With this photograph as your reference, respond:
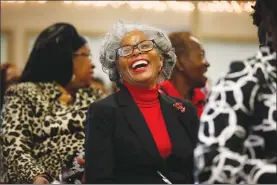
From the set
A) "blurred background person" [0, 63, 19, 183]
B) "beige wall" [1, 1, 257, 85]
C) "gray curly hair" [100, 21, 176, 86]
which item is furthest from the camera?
"beige wall" [1, 1, 257, 85]

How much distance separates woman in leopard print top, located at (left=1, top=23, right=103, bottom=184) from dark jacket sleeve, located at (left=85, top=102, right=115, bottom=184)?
0.83 m

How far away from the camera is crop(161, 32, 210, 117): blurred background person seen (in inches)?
171

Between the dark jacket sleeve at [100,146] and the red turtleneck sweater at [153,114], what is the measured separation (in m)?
0.16

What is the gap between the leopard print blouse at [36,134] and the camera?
406cm

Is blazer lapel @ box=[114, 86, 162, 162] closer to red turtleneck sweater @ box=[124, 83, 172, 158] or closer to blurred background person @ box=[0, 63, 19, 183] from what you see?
red turtleneck sweater @ box=[124, 83, 172, 158]

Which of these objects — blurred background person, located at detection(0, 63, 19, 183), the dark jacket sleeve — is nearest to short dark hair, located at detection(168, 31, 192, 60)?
the dark jacket sleeve

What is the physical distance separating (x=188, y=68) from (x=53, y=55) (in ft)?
2.56

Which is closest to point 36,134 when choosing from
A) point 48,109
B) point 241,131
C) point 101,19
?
point 48,109

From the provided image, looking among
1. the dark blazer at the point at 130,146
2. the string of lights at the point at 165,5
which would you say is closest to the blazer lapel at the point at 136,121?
the dark blazer at the point at 130,146

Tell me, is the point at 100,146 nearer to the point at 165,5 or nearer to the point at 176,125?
the point at 176,125

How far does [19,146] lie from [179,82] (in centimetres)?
98

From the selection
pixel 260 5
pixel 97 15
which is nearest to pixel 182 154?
pixel 260 5

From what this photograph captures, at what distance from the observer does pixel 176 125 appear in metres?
3.20

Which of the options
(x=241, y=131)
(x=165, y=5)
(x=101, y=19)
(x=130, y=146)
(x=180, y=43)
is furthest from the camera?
(x=101, y=19)
